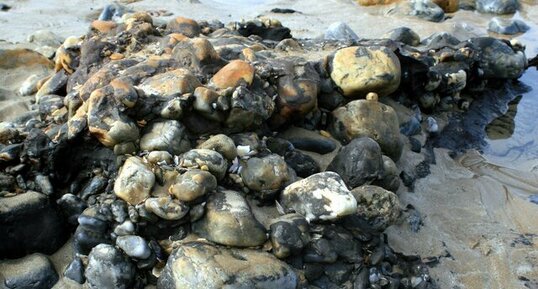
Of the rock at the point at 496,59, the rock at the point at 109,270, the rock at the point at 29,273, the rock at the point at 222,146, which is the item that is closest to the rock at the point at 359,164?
the rock at the point at 222,146

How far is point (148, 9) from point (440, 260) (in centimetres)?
694

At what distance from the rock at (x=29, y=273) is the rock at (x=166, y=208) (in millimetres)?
668

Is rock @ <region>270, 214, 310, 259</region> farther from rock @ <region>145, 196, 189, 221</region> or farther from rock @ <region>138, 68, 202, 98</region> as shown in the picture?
rock @ <region>138, 68, 202, 98</region>

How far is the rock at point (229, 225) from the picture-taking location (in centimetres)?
306

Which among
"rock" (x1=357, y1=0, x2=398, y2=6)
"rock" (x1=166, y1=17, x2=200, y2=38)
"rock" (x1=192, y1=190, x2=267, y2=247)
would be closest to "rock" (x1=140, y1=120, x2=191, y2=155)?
"rock" (x1=192, y1=190, x2=267, y2=247)

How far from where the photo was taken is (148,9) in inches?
354

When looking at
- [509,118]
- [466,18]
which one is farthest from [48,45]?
[466,18]

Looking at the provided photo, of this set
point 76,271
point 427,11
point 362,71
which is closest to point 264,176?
point 76,271

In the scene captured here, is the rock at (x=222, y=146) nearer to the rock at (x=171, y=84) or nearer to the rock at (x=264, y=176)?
the rock at (x=264, y=176)

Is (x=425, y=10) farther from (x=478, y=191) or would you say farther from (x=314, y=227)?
(x=314, y=227)

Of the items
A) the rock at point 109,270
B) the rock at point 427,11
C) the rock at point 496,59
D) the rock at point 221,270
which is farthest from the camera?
the rock at point 427,11

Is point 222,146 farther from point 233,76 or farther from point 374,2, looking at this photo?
point 374,2

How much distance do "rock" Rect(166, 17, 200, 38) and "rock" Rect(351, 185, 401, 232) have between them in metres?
2.63

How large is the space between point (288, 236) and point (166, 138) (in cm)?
105
